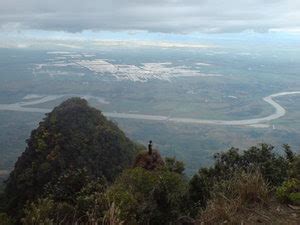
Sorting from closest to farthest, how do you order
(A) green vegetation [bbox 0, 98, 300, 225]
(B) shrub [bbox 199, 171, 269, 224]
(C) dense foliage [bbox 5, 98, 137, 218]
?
(B) shrub [bbox 199, 171, 269, 224], (A) green vegetation [bbox 0, 98, 300, 225], (C) dense foliage [bbox 5, 98, 137, 218]

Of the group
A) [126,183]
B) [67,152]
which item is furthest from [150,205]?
[67,152]

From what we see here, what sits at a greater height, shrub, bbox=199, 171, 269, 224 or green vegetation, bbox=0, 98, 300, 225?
shrub, bbox=199, 171, 269, 224

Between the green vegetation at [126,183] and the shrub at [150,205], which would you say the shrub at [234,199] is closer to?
the green vegetation at [126,183]

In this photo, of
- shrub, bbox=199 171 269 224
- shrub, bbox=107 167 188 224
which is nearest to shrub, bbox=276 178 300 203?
shrub, bbox=199 171 269 224

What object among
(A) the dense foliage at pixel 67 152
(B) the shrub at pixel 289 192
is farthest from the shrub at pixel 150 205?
(A) the dense foliage at pixel 67 152

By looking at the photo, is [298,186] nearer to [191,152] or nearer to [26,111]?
[191,152]

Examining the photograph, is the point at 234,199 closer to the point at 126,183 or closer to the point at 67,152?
the point at 126,183

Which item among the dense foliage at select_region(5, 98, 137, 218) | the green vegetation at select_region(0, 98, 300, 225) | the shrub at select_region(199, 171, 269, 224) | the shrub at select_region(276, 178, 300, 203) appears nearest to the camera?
the shrub at select_region(199, 171, 269, 224)

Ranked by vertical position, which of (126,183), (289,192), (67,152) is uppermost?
(289,192)

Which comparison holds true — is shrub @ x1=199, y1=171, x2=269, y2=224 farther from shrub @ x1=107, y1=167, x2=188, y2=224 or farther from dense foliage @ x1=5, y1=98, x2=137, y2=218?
dense foliage @ x1=5, y1=98, x2=137, y2=218
